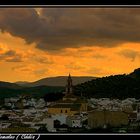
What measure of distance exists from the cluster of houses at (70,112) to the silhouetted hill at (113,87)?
0.35 feet

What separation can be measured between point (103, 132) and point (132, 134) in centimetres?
25

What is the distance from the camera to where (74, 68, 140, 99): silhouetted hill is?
4879 millimetres

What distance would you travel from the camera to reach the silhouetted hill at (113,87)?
488 centimetres

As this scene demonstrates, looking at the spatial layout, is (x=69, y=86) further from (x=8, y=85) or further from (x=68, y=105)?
(x=8, y=85)

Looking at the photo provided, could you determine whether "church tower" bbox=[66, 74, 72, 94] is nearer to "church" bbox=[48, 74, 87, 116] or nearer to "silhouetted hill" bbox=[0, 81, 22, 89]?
"church" bbox=[48, 74, 87, 116]

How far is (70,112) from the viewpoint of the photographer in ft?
15.7

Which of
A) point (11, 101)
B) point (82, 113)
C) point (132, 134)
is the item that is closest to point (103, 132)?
point (132, 134)

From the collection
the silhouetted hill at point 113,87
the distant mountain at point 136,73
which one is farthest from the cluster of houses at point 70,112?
the distant mountain at point 136,73

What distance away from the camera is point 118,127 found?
14.2 ft

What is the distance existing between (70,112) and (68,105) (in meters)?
0.12

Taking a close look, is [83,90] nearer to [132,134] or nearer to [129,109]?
[129,109]
